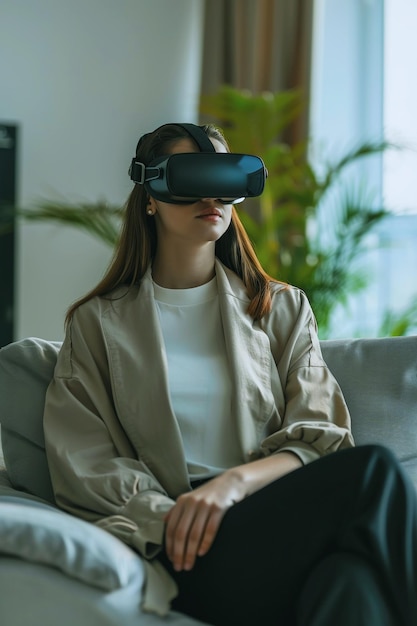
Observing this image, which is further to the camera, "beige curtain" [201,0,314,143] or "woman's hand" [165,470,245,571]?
"beige curtain" [201,0,314,143]

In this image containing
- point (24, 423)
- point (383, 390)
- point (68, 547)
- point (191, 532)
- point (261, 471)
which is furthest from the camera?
point (383, 390)

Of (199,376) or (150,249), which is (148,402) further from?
(150,249)

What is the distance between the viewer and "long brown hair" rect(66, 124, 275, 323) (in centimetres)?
190

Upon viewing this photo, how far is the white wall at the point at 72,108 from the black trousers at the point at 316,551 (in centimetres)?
296

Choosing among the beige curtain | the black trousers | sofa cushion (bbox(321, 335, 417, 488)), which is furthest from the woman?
the beige curtain

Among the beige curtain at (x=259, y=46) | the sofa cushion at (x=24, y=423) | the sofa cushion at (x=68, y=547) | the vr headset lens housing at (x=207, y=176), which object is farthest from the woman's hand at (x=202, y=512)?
the beige curtain at (x=259, y=46)

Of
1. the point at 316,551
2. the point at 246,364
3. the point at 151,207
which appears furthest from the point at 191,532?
the point at 151,207

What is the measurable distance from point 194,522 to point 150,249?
2.17 ft

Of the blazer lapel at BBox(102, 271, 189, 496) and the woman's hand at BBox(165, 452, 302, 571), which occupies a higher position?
the blazer lapel at BBox(102, 271, 189, 496)

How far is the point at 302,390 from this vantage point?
70.3 inches

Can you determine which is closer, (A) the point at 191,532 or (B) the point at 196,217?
(A) the point at 191,532

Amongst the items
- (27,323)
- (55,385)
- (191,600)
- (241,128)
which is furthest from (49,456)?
(27,323)

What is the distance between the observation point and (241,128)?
375cm

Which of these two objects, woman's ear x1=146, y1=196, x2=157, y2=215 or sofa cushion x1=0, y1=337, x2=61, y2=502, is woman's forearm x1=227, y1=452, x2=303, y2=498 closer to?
sofa cushion x1=0, y1=337, x2=61, y2=502
